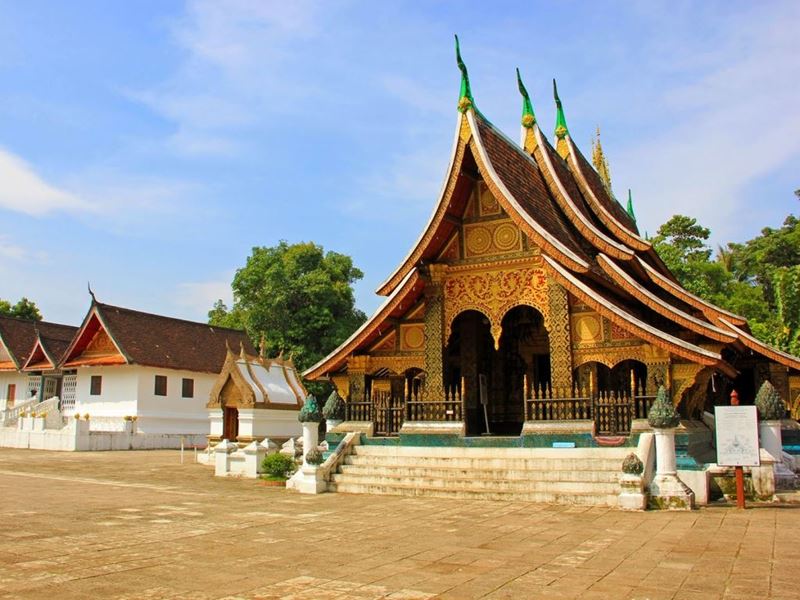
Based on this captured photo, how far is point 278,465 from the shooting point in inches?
569

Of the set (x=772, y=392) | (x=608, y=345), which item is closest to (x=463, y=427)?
(x=608, y=345)

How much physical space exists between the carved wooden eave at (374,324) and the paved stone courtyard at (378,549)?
388cm

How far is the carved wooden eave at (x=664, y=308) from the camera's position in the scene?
12.0m

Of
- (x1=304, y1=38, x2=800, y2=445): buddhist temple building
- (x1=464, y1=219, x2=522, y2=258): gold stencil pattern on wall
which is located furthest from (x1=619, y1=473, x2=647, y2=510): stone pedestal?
(x1=464, y1=219, x2=522, y2=258): gold stencil pattern on wall

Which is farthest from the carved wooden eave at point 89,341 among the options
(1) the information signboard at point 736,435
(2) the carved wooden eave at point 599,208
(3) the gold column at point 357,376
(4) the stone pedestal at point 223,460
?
(1) the information signboard at point 736,435

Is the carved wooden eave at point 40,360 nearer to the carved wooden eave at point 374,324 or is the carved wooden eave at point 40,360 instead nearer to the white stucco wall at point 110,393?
the white stucco wall at point 110,393

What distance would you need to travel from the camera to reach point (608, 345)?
1254 cm

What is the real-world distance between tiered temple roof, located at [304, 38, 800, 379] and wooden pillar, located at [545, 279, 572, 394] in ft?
1.18

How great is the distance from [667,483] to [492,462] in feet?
9.84

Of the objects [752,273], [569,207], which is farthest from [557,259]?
[752,273]

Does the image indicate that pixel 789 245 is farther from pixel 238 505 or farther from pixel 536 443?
pixel 238 505

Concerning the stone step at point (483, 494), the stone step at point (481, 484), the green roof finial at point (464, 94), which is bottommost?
the stone step at point (483, 494)

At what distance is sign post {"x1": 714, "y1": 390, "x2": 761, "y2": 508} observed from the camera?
32.0 ft

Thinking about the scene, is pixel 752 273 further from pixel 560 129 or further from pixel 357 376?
pixel 357 376
